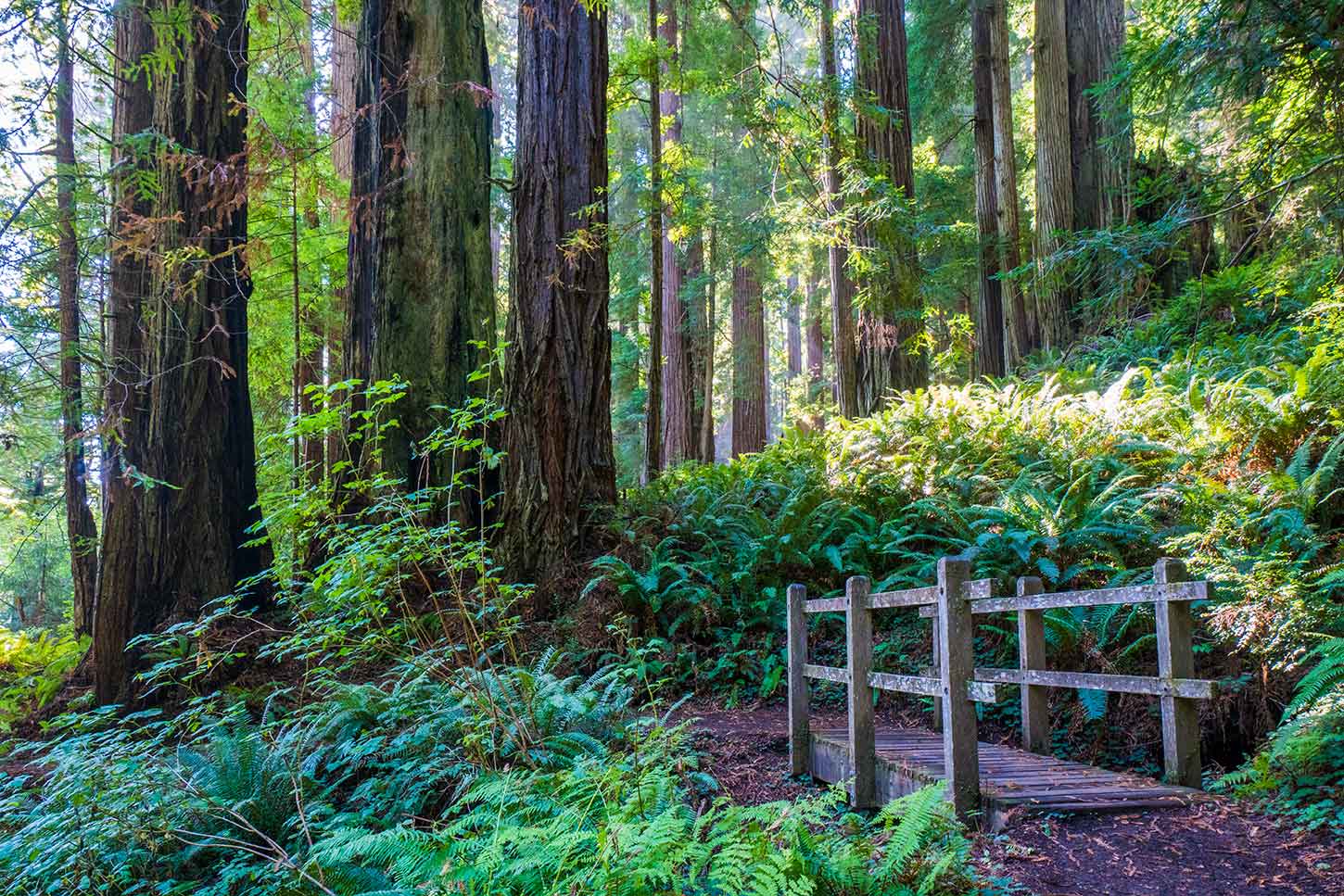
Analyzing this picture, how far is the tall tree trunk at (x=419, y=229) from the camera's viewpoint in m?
7.93

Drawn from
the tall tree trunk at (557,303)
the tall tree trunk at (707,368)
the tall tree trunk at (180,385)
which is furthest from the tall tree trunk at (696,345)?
the tall tree trunk at (180,385)

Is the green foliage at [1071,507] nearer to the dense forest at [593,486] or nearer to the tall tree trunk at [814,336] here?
the dense forest at [593,486]

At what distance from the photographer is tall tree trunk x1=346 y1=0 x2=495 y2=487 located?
26.0 ft

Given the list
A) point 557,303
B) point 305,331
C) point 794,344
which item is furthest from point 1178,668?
point 794,344

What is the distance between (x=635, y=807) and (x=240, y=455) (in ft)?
21.8

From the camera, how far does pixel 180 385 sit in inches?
316

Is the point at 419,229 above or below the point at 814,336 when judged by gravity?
below

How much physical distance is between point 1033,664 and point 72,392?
9.26m

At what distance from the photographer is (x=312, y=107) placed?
1589cm

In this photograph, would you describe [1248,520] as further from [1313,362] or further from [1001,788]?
[1001,788]

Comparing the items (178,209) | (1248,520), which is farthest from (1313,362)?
(178,209)

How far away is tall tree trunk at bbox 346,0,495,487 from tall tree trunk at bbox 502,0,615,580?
0.47 metres

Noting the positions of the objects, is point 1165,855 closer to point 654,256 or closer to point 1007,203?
point 654,256

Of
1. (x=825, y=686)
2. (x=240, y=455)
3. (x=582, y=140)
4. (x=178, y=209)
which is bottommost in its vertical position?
(x=825, y=686)
